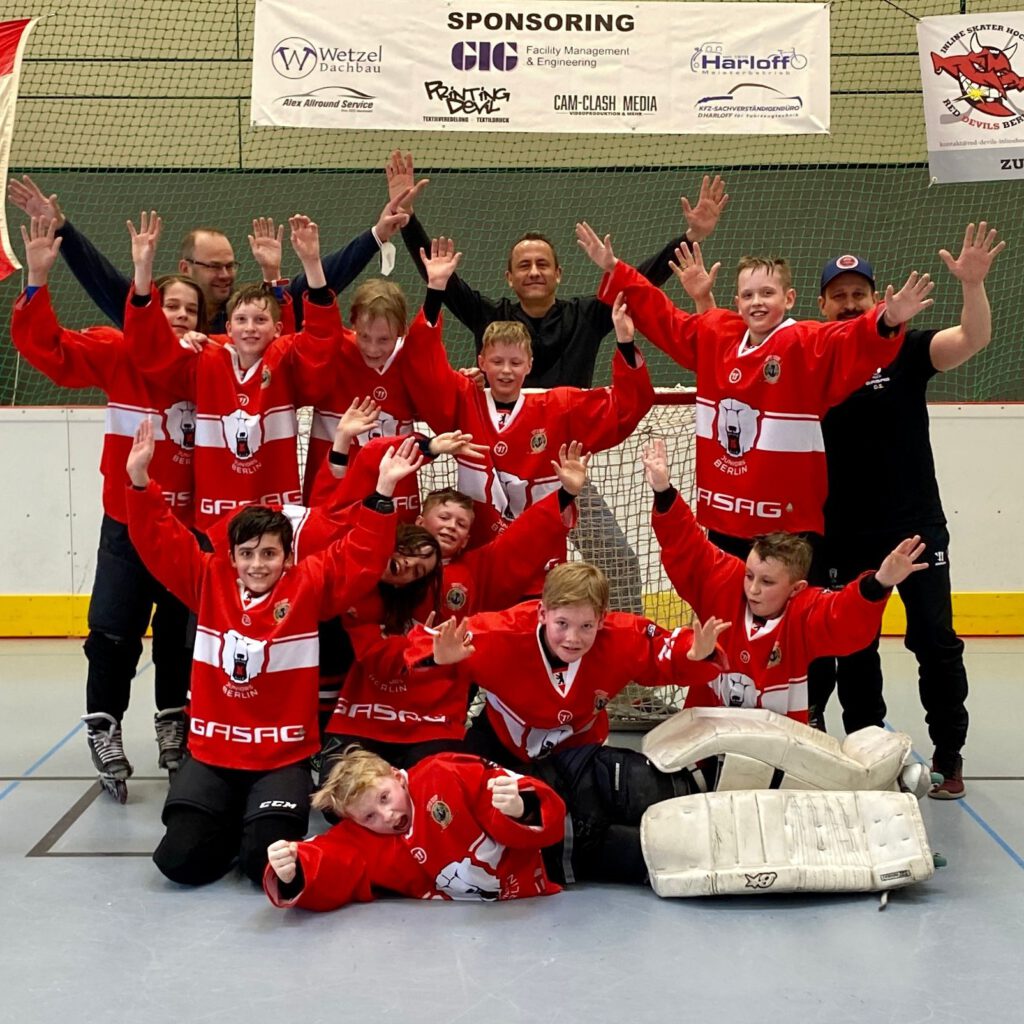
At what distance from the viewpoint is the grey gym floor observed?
2502 millimetres

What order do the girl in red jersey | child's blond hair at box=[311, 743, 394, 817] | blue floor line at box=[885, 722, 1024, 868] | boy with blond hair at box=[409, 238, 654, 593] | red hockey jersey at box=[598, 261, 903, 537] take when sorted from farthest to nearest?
1. boy with blond hair at box=[409, 238, 654, 593]
2. the girl in red jersey
3. red hockey jersey at box=[598, 261, 903, 537]
4. blue floor line at box=[885, 722, 1024, 868]
5. child's blond hair at box=[311, 743, 394, 817]

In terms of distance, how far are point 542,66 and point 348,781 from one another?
12.5 feet

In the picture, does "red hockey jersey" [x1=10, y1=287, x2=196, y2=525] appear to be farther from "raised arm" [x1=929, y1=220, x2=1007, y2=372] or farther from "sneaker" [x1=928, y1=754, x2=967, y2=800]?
"sneaker" [x1=928, y1=754, x2=967, y2=800]

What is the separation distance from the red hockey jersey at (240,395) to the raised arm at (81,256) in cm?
31

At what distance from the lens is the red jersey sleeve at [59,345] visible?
3.67 m

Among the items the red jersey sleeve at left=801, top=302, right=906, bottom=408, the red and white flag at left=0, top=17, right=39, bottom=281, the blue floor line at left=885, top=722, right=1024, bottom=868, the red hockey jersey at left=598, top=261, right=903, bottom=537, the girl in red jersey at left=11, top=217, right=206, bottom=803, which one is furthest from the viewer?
the red and white flag at left=0, top=17, right=39, bottom=281

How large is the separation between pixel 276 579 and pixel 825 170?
438 cm

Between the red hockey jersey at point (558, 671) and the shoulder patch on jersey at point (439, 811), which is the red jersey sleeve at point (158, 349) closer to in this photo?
the red hockey jersey at point (558, 671)

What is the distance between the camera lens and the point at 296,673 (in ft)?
10.8

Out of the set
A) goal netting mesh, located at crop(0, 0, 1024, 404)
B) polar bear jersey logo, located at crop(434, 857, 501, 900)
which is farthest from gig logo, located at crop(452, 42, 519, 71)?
polar bear jersey logo, located at crop(434, 857, 501, 900)

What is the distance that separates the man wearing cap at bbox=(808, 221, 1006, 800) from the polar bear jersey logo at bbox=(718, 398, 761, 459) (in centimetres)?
33

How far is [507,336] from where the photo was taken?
385 centimetres

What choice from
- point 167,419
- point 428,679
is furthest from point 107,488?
point 428,679

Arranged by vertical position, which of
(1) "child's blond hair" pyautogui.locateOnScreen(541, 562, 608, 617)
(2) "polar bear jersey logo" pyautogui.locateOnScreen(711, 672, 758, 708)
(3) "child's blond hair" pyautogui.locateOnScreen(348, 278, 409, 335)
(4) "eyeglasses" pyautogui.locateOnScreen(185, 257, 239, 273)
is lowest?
(2) "polar bear jersey logo" pyautogui.locateOnScreen(711, 672, 758, 708)
